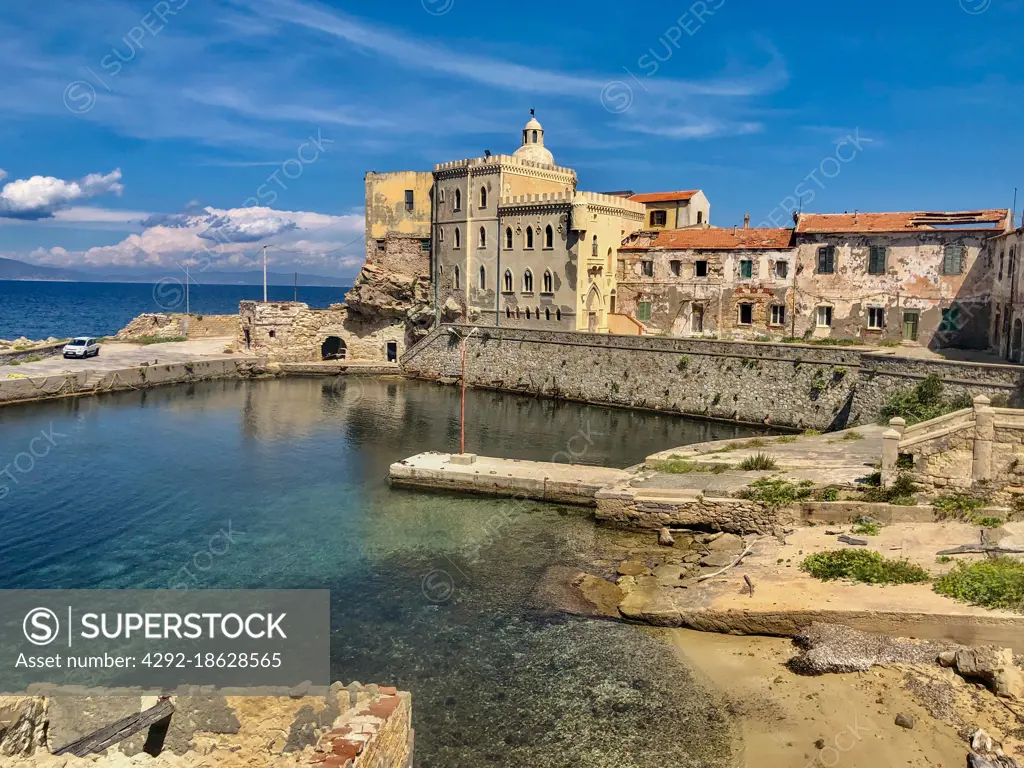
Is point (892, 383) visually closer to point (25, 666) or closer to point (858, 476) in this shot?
point (858, 476)

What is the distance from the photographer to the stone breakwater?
34625 mm

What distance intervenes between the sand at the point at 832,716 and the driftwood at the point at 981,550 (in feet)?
14.3

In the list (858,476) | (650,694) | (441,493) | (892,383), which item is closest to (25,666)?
(650,694)

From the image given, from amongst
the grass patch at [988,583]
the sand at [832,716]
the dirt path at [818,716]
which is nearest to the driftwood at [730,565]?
the dirt path at [818,716]

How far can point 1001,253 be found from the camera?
3753 cm

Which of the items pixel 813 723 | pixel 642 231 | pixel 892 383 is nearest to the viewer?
pixel 813 723

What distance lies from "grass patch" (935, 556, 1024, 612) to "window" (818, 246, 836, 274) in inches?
1204

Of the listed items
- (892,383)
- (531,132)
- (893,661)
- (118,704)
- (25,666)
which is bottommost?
(25,666)

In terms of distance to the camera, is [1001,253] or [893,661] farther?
[1001,253]

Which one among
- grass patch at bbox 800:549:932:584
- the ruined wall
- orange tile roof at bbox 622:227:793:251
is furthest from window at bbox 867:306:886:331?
grass patch at bbox 800:549:932:584

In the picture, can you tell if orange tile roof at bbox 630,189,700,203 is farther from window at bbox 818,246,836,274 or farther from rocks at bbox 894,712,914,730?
rocks at bbox 894,712,914,730

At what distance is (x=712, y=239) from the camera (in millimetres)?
48594

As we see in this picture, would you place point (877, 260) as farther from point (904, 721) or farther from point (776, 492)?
point (904, 721)

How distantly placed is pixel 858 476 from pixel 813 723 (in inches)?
445
